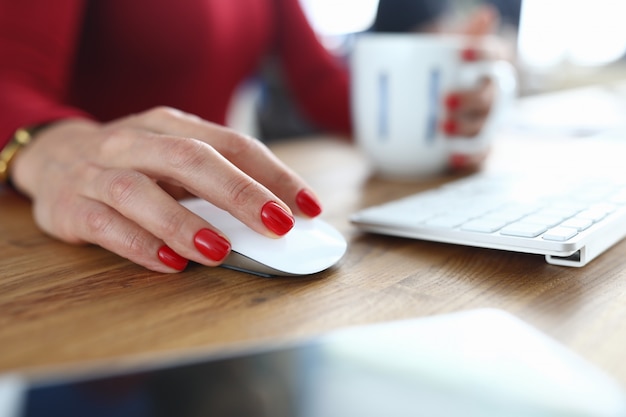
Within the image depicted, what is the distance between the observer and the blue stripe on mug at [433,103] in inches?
27.3

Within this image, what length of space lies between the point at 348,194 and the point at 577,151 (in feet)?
1.22

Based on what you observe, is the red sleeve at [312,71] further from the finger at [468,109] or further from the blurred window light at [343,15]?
the blurred window light at [343,15]

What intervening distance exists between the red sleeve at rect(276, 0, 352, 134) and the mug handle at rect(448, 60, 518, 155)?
1.20 feet

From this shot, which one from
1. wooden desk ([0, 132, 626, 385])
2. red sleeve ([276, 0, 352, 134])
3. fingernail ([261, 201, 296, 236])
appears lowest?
wooden desk ([0, 132, 626, 385])

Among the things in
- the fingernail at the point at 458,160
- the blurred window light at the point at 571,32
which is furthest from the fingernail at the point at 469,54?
the blurred window light at the point at 571,32

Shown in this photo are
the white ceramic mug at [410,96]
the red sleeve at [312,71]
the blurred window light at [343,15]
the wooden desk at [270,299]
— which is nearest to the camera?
the wooden desk at [270,299]

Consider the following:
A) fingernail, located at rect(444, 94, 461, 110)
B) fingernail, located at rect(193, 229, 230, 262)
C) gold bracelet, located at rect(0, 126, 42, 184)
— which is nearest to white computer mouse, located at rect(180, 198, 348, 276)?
fingernail, located at rect(193, 229, 230, 262)

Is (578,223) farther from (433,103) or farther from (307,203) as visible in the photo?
(433,103)

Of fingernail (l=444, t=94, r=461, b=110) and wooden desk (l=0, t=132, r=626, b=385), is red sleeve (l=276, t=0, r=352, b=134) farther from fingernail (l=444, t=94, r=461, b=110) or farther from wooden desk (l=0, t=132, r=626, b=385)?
wooden desk (l=0, t=132, r=626, b=385)

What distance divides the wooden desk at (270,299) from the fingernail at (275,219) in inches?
1.3

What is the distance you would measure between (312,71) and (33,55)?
0.61 m

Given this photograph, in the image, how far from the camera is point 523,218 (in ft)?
1.48

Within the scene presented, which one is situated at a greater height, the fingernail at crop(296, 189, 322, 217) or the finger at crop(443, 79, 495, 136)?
the finger at crop(443, 79, 495, 136)

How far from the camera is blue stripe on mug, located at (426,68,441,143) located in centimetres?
69
